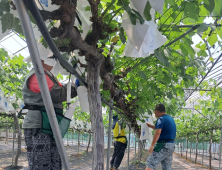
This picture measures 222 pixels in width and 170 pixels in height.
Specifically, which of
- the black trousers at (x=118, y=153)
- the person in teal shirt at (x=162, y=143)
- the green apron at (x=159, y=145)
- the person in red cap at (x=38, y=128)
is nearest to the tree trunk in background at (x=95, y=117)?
the person in red cap at (x=38, y=128)

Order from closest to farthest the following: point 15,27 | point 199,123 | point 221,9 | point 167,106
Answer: point 15,27 → point 221,9 → point 167,106 → point 199,123

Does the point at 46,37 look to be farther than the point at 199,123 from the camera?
No

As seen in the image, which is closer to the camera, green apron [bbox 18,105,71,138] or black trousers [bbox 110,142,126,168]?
green apron [bbox 18,105,71,138]

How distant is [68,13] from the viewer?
98cm

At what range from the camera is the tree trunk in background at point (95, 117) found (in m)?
1.33

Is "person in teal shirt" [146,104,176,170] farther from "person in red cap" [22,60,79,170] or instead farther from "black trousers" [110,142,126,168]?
"person in red cap" [22,60,79,170]

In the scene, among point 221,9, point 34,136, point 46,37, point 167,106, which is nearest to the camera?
point 46,37

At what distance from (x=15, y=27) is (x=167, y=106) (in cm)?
522

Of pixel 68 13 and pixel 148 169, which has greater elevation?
pixel 68 13

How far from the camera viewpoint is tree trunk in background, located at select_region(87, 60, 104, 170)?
133 cm

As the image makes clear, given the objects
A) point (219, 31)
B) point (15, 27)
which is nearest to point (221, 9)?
point (219, 31)

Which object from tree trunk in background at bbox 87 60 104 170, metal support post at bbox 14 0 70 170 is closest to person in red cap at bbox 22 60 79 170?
tree trunk in background at bbox 87 60 104 170

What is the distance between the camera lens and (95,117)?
54.7 inches

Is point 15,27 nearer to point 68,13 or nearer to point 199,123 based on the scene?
point 68,13
